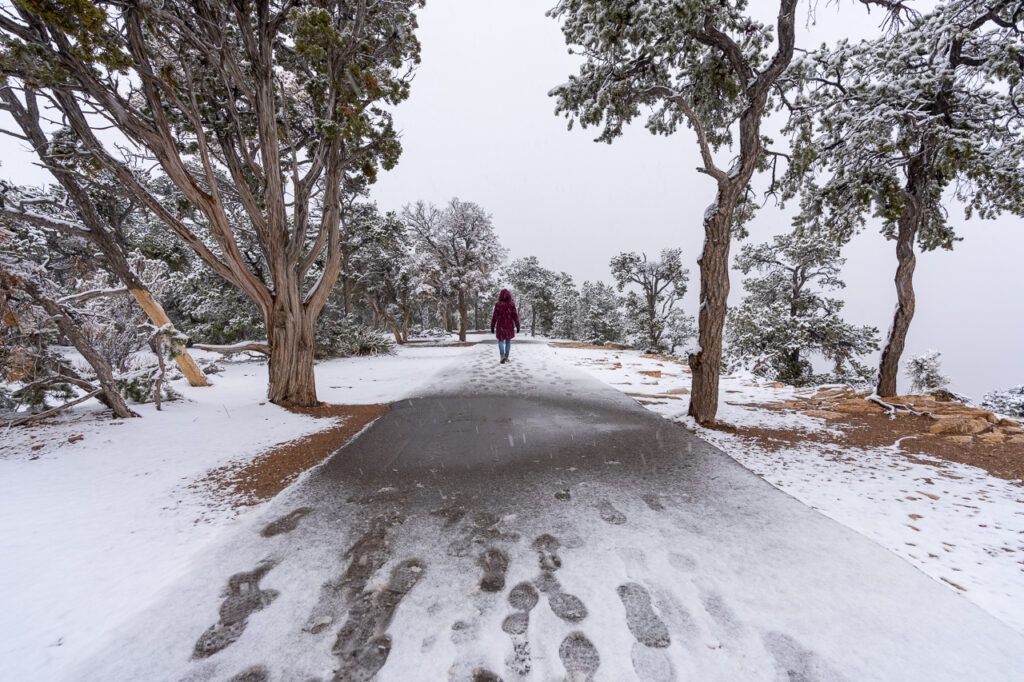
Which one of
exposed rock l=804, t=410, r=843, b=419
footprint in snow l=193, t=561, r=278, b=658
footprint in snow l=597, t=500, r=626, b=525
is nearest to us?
footprint in snow l=193, t=561, r=278, b=658

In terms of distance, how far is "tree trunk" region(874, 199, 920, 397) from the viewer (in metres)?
6.77

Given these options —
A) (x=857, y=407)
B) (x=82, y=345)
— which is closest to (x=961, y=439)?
(x=857, y=407)

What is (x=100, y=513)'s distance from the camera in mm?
2639

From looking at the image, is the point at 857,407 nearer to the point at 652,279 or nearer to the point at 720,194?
the point at 720,194

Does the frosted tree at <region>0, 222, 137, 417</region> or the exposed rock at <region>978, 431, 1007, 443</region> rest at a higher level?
the frosted tree at <region>0, 222, 137, 417</region>

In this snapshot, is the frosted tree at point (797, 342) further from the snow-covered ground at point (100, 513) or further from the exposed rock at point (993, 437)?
the snow-covered ground at point (100, 513)

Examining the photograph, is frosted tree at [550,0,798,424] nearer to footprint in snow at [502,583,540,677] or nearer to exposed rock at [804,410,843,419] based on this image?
exposed rock at [804,410,843,419]

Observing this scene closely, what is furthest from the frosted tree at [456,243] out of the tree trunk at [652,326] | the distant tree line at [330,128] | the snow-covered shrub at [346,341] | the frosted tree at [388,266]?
the distant tree line at [330,128]

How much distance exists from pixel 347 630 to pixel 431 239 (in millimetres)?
21594

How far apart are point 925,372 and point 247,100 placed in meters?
27.2

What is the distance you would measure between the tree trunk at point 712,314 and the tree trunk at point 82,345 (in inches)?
289

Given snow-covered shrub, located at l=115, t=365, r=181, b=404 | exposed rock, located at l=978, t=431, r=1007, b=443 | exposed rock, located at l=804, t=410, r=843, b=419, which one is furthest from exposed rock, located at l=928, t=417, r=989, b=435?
snow-covered shrub, located at l=115, t=365, r=181, b=404

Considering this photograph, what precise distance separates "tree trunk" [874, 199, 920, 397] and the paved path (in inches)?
240

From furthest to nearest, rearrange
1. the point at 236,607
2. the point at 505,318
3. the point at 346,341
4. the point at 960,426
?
the point at 346,341
the point at 505,318
the point at 960,426
the point at 236,607
